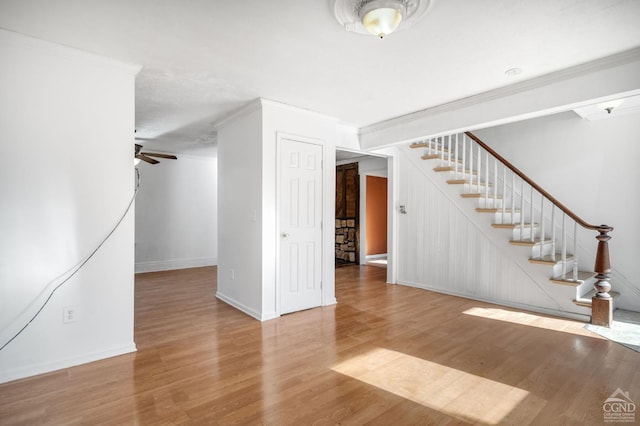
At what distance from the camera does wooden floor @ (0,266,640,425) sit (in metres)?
1.90

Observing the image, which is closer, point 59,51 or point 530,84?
point 59,51

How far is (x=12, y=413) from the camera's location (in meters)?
1.90

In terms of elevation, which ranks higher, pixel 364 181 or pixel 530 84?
pixel 530 84

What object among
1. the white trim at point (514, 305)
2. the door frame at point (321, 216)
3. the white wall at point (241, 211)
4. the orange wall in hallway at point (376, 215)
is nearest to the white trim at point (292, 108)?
the white wall at point (241, 211)

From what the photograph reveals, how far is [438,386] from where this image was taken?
7.24 ft

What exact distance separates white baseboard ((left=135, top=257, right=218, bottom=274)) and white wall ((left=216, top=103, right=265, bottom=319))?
2796 mm

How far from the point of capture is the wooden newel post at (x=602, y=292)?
3.33 meters

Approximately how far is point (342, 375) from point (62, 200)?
259 cm

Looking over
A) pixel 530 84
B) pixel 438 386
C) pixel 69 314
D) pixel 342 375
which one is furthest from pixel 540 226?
pixel 69 314

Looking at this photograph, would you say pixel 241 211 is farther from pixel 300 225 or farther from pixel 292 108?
pixel 292 108

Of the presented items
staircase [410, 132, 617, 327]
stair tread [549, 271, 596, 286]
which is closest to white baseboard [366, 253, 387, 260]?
staircase [410, 132, 617, 327]

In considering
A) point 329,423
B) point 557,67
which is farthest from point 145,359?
point 557,67

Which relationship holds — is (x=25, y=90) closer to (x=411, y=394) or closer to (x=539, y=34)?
(x=411, y=394)

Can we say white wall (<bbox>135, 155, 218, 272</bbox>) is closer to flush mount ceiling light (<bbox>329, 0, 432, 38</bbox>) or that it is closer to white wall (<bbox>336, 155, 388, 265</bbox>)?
white wall (<bbox>336, 155, 388, 265</bbox>)
